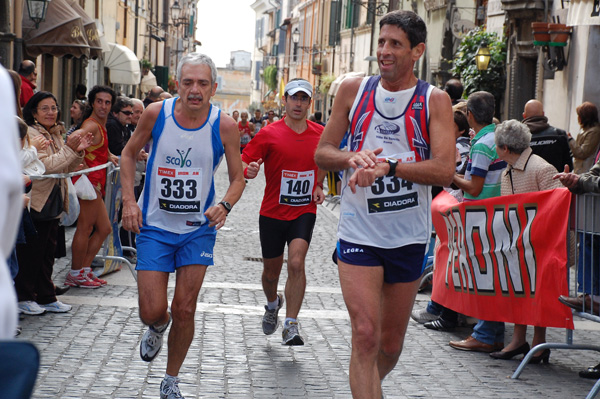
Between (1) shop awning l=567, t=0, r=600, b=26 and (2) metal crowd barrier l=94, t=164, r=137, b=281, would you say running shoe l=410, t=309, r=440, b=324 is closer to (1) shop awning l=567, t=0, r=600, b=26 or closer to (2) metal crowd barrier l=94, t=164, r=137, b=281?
(2) metal crowd barrier l=94, t=164, r=137, b=281

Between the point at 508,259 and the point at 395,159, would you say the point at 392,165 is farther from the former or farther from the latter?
the point at 508,259

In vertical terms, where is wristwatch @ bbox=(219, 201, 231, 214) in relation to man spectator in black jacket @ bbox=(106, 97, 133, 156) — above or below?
below

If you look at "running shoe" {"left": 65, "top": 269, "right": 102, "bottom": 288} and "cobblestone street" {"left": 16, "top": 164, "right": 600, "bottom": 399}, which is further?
"running shoe" {"left": 65, "top": 269, "right": 102, "bottom": 288}

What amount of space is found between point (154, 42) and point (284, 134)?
48.4 metres

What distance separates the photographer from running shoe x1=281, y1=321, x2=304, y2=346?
6.98 metres

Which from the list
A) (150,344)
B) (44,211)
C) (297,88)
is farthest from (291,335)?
(44,211)

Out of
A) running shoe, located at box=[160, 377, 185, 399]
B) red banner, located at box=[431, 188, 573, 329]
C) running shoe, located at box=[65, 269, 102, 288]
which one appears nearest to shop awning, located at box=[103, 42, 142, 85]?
running shoe, located at box=[65, 269, 102, 288]

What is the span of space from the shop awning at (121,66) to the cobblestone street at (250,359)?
2278 centimetres

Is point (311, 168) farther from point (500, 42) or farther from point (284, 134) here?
point (500, 42)

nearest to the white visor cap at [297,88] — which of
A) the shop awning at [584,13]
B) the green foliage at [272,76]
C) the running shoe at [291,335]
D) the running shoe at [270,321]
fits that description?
the running shoe at [270,321]

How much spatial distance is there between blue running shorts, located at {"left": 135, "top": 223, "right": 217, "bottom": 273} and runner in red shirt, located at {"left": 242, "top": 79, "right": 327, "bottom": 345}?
1676mm

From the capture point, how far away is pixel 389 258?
4.57 m

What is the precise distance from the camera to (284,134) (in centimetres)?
762

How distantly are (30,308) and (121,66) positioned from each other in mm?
24479
